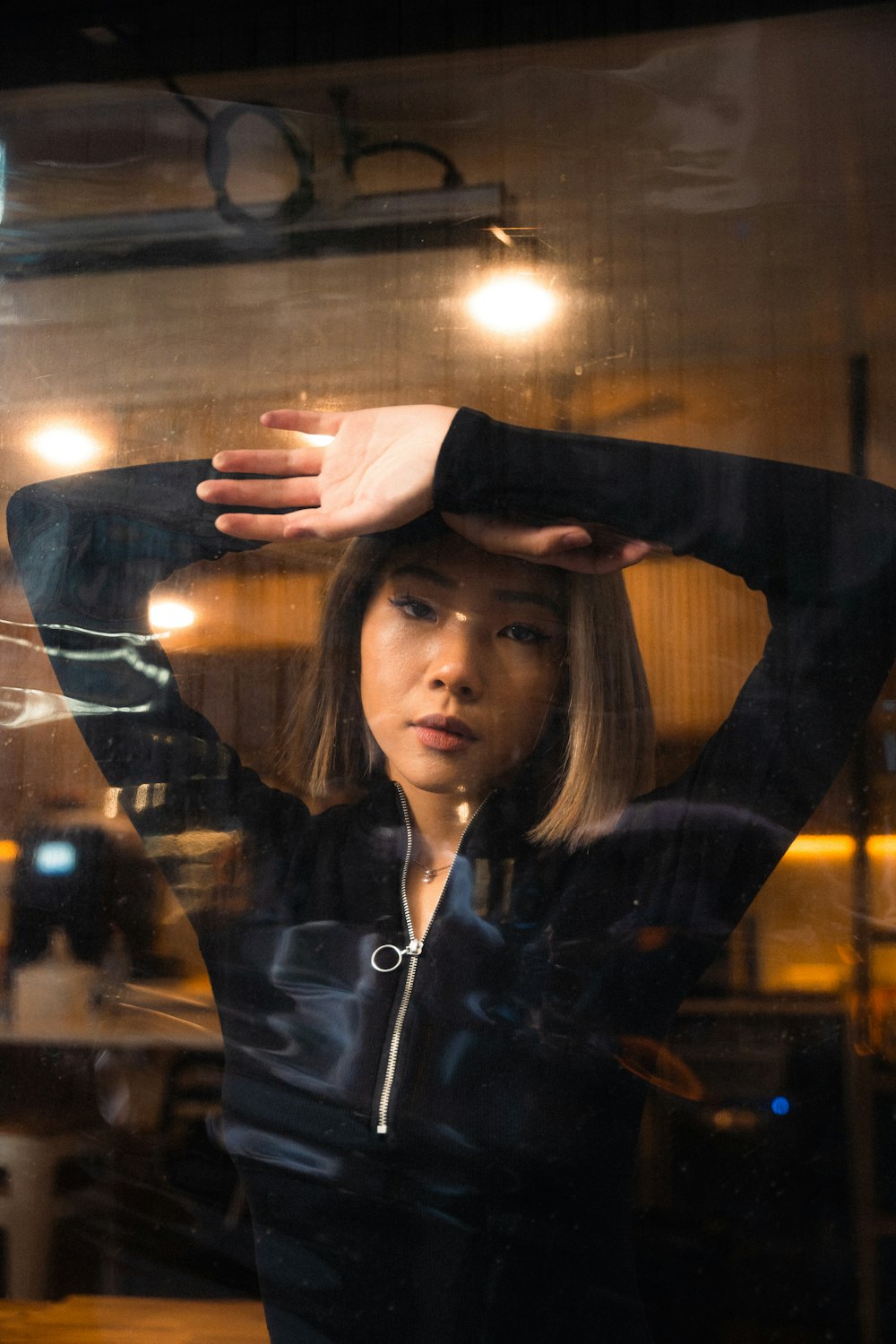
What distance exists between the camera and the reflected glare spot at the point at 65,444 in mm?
769

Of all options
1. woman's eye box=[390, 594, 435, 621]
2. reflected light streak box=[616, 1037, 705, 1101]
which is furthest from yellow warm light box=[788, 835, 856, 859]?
woman's eye box=[390, 594, 435, 621]

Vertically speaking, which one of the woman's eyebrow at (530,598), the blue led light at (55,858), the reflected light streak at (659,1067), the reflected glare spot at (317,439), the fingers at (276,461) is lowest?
the reflected light streak at (659,1067)

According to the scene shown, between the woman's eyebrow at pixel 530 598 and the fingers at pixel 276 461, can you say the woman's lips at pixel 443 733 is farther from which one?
the fingers at pixel 276 461

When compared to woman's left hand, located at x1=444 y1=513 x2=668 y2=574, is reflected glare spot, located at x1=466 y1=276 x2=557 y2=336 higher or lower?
higher

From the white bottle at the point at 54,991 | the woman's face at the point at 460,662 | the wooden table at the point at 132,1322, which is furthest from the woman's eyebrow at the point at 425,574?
the wooden table at the point at 132,1322

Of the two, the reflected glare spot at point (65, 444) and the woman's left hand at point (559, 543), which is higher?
the reflected glare spot at point (65, 444)

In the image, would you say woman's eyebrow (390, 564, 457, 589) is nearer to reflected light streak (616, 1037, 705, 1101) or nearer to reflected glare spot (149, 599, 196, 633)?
reflected glare spot (149, 599, 196, 633)

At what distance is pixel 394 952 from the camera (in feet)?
2.18

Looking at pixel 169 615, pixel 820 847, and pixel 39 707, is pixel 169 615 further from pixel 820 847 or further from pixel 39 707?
pixel 820 847

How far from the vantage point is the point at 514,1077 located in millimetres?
626

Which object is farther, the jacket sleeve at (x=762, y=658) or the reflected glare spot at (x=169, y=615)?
the reflected glare spot at (x=169, y=615)

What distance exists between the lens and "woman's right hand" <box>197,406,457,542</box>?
68 cm

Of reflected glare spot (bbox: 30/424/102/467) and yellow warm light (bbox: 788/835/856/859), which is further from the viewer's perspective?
reflected glare spot (bbox: 30/424/102/467)

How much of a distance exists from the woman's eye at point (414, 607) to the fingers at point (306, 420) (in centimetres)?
13
